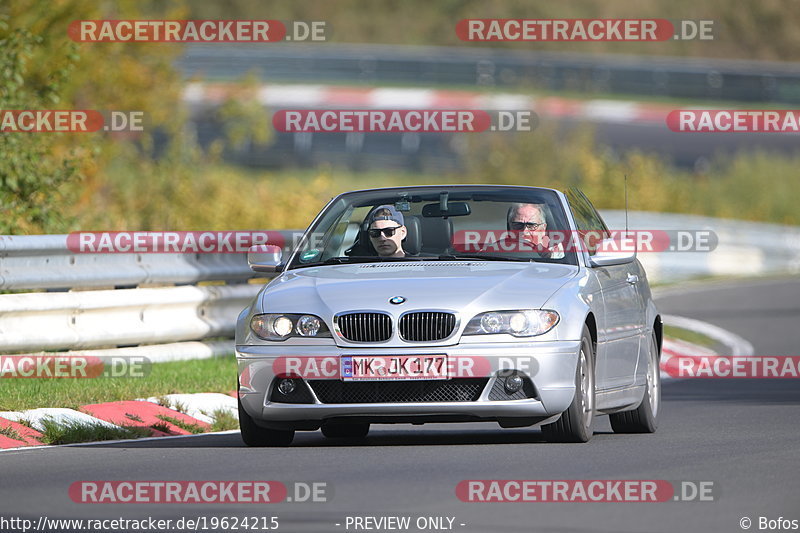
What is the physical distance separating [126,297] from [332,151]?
28.4m

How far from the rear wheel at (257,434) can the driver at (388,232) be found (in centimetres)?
130

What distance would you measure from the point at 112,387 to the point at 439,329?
3.66 meters

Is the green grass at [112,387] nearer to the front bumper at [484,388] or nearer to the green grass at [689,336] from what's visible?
the front bumper at [484,388]

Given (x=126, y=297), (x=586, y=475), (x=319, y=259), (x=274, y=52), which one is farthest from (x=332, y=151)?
(x=586, y=475)

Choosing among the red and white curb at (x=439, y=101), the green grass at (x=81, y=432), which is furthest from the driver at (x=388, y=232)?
the red and white curb at (x=439, y=101)

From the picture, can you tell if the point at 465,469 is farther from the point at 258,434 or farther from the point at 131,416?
the point at 131,416

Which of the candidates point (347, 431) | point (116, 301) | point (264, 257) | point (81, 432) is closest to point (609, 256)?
point (347, 431)

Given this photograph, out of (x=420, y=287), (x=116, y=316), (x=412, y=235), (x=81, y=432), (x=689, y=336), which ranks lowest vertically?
(x=689, y=336)

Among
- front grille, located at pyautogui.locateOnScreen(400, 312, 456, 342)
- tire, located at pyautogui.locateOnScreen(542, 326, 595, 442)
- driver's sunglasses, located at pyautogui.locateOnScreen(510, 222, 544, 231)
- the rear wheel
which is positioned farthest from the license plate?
driver's sunglasses, located at pyautogui.locateOnScreen(510, 222, 544, 231)

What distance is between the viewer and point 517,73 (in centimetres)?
4947

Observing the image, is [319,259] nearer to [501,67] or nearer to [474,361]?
[474,361]

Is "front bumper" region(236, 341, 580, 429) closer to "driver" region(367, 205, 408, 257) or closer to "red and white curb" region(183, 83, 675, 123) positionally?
"driver" region(367, 205, 408, 257)

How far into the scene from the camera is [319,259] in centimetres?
1184

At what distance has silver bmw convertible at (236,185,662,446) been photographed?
414 inches
